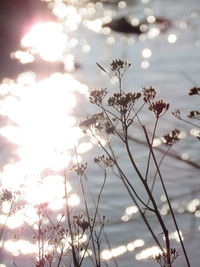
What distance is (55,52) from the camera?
1434 cm

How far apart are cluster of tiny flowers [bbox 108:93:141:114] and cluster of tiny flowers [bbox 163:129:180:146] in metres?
0.48

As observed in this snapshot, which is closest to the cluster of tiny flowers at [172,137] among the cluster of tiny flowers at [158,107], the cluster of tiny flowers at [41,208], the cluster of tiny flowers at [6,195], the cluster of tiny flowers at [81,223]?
the cluster of tiny flowers at [158,107]

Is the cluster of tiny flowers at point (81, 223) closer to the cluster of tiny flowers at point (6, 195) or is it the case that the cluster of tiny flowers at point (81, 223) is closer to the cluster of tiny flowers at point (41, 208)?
the cluster of tiny flowers at point (41, 208)

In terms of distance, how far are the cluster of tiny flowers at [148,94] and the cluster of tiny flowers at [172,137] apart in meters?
0.40

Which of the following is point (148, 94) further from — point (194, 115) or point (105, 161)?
point (105, 161)

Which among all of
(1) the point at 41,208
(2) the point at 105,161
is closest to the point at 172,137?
(2) the point at 105,161

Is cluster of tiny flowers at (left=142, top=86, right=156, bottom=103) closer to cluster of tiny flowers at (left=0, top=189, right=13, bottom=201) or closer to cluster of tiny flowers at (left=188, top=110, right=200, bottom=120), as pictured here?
cluster of tiny flowers at (left=188, top=110, right=200, bottom=120)

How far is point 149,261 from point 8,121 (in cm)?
531

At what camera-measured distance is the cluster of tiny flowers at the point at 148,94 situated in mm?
4183

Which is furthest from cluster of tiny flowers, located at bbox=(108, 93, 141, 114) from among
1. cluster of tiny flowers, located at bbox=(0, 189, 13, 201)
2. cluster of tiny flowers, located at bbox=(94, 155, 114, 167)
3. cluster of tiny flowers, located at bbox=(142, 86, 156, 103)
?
cluster of tiny flowers, located at bbox=(0, 189, 13, 201)

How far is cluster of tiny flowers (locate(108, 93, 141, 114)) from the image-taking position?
4.37 meters

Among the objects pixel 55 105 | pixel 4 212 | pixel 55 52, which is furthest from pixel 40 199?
pixel 55 52

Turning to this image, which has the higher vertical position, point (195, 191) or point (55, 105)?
point (55, 105)

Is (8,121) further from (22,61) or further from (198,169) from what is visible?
(198,169)
